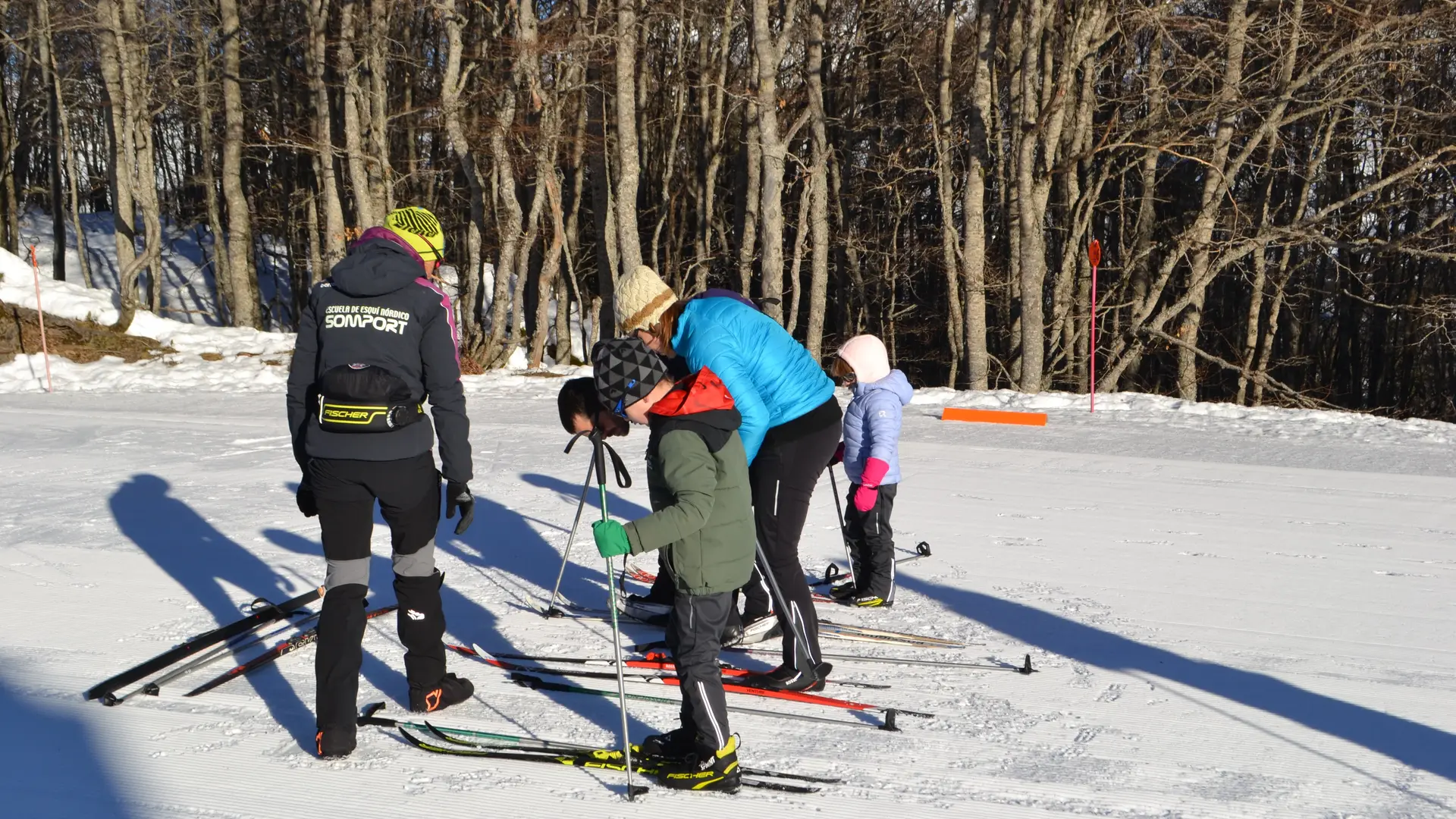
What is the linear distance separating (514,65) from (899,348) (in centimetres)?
1298

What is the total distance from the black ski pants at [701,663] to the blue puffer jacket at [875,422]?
7.16 ft

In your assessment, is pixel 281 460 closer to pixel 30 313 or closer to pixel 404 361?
pixel 404 361

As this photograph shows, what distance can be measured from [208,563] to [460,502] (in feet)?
10.4

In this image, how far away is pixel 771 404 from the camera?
4.59 metres

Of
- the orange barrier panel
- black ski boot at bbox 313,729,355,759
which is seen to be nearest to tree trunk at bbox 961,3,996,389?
the orange barrier panel

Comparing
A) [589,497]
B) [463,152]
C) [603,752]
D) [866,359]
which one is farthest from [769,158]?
[603,752]

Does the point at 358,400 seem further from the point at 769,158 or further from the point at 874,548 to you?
the point at 769,158

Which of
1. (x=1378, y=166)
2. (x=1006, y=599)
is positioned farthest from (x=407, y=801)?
(x=1378, y=166)

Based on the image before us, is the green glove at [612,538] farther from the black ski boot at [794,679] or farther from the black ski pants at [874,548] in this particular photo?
the black ski pants at [874,548]

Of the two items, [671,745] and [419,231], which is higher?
[419,231]

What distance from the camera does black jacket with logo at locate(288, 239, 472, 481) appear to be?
3.77 m

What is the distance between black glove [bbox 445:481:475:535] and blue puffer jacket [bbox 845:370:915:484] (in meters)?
2.21

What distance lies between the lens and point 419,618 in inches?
163

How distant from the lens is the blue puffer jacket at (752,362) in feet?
13.6
